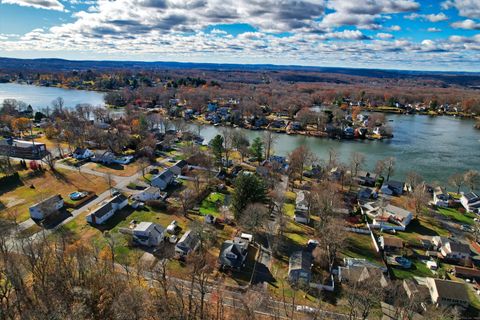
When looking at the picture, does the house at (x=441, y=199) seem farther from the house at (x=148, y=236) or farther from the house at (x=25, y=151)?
the house at (x=25, y=151)

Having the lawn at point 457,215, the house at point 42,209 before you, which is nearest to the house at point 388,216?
the lawn at point 457,215

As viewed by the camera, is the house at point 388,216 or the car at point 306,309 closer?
the car at point 306,309

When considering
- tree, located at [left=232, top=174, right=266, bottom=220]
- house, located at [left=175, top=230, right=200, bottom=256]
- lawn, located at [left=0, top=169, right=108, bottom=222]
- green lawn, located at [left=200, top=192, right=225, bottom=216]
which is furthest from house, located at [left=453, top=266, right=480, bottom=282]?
lawn, located at [left=0, top=169, right=108, bottom=222]

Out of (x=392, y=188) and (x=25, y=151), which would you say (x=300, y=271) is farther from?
(x=25, y=151)

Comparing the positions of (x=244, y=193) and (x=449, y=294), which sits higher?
(x=244, y=193)

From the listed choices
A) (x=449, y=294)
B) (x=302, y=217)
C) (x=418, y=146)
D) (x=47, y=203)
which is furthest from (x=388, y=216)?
(x=418, y=146)

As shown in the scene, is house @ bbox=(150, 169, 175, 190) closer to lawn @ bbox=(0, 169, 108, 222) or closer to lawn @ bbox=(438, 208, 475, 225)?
lawn @ bbox=(0, 169, 108, 222)
